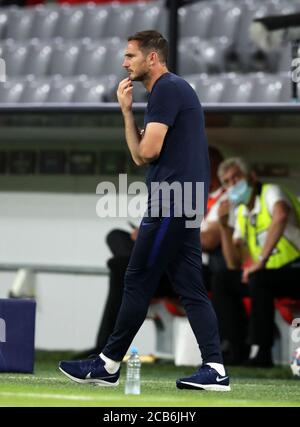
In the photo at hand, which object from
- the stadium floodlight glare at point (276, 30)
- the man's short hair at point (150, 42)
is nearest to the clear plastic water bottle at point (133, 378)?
the man's short hair at point (150, 42)

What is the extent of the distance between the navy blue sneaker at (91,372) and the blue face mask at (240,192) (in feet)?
11.1

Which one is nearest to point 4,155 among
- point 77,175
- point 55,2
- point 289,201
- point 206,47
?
point 77,175

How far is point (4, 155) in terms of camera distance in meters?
11.2

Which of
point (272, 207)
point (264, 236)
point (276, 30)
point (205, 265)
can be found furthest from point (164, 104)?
point (276, 30)

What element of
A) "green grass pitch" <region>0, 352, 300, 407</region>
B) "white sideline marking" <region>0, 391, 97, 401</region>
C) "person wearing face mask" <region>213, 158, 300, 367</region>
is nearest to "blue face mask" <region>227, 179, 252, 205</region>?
"person wearing face mask" <region>213, 158, 300, 367</region>

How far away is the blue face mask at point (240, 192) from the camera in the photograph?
942 centimetres

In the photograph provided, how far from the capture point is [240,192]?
372 inches

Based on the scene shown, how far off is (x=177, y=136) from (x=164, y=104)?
0.57 ft

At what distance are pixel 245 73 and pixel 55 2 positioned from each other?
4485 mm

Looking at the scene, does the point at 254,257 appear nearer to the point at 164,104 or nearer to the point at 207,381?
the point at 207,381

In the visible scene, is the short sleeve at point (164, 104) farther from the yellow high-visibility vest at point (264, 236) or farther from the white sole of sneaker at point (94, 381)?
the yellow high-visibility vest at point (264, 236)

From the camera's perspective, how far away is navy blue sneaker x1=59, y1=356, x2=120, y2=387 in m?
6.24

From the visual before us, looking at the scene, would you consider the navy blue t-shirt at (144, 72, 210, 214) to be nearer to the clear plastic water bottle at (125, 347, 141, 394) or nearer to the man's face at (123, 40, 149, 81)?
the man's face at (123, 40, 149, 81)

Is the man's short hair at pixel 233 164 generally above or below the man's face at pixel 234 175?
above
